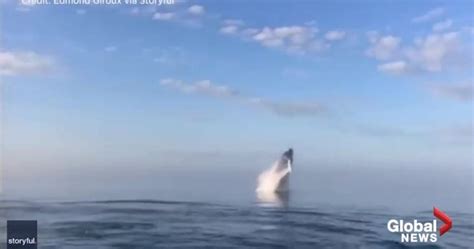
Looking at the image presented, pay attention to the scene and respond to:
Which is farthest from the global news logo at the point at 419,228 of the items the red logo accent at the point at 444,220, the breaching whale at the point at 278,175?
the breaching whale at the point at 278,175

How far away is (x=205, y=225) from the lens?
12.5 ft

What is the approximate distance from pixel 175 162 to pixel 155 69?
56 centimetres

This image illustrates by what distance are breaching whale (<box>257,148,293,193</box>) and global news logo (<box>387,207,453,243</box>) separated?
2.20 ft

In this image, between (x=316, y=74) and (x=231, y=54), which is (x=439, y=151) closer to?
(x=316, y=74)

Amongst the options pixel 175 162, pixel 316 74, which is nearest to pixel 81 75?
pixel 175 162

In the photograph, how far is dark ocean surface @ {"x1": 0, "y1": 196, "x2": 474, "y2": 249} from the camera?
379 centimetres

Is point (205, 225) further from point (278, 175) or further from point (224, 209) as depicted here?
point (278, 175)

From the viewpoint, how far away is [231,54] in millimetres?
3793

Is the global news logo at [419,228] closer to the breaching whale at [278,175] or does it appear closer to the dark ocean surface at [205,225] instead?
the dark ocean surface at [205,225]

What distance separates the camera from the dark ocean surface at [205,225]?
149 inches

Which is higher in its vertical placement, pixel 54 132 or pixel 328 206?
pixel 54 132

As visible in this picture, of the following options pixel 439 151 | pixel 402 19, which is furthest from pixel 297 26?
pixel 439 151

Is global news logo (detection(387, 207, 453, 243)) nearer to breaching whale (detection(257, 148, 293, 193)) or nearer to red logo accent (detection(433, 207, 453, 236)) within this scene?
red logo accent (detection(433, 207, 453, 236))

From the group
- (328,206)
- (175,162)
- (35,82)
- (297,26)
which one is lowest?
(328,206)
